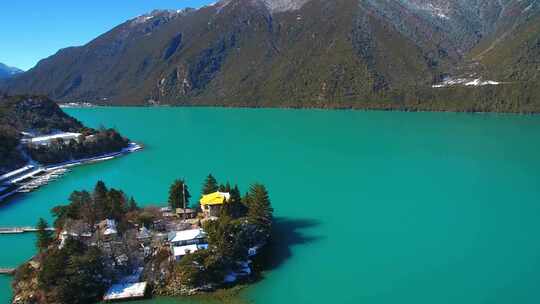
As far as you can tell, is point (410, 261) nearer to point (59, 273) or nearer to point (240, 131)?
point (59, 273)

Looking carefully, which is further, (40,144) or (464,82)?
(464,82)

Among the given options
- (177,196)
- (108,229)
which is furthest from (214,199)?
(108,229)

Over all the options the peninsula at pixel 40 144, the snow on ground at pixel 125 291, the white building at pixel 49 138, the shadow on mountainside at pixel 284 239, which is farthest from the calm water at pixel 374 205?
the white building at pixel 49 138

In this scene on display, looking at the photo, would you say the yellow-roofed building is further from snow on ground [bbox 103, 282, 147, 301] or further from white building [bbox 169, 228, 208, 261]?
snow on ground [bbox 103, 282, 147, 301]

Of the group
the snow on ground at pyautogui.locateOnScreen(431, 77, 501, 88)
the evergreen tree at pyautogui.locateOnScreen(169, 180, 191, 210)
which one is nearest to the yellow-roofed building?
the evergreen tree at pyautogui.locateOnScreen(169, 180, 191, 210)

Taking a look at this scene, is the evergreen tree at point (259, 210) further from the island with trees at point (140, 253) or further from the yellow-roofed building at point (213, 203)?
the yellow-roofed building at point (213, 203)

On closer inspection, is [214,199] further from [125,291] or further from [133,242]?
[125,291]

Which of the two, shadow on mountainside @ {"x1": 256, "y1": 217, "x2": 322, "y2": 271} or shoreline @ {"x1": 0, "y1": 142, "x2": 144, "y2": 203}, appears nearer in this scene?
shadow on mountainside @ {"x1": 256, "y1": 217, "x2": 322, "y2": 271}
